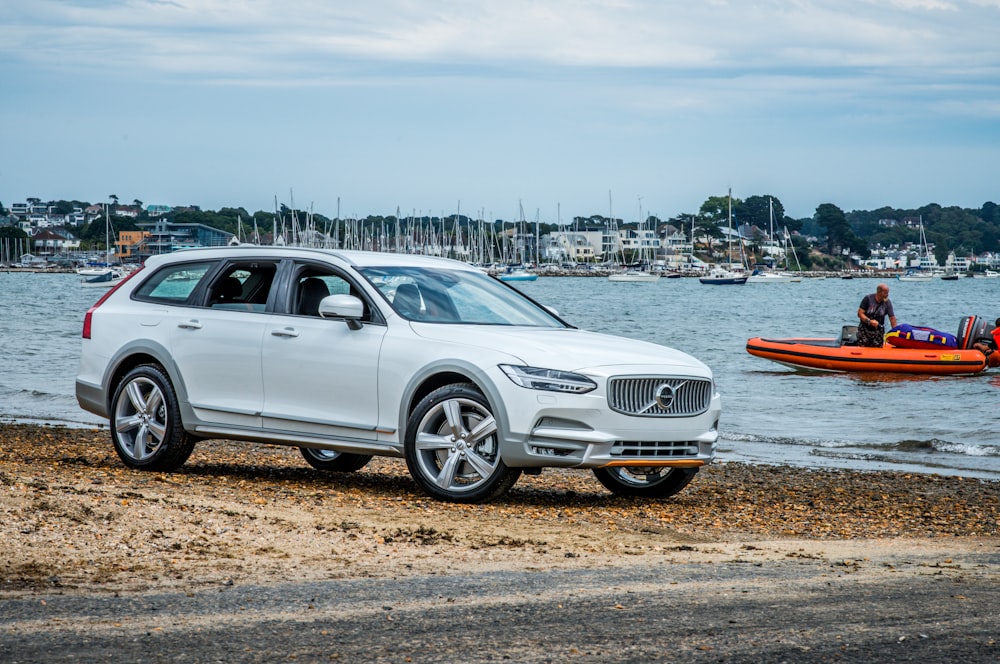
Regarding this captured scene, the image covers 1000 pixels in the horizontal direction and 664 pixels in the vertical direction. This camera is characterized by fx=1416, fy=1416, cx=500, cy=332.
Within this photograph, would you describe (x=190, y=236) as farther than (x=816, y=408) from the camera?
Yes

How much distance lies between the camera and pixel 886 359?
27172 mm

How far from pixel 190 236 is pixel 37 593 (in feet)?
506

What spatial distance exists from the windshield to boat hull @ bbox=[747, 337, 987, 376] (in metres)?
18.0

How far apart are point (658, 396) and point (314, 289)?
278 centimetres

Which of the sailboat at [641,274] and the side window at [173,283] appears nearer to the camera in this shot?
the side window at [173,283]

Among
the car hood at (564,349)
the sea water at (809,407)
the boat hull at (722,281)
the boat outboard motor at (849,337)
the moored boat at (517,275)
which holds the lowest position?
the boat hull at (722,281)

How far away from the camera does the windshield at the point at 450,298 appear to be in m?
9.93

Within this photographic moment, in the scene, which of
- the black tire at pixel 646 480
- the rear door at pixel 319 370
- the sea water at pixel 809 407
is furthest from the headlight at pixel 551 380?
the sea water at pixel 809 407

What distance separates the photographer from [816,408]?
74.9 feet

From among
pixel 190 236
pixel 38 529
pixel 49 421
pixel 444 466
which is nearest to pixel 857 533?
pixel 444 466

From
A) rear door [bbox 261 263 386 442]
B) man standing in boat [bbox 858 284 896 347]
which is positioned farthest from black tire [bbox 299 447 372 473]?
man standing in boat [bbox 858 284 896 347]

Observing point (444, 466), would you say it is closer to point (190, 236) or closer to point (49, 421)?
point (49, 421)

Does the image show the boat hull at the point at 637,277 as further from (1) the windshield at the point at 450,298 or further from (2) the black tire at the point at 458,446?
(2) the black tire at the point at 458,446

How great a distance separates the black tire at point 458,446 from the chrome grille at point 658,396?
81 cm
